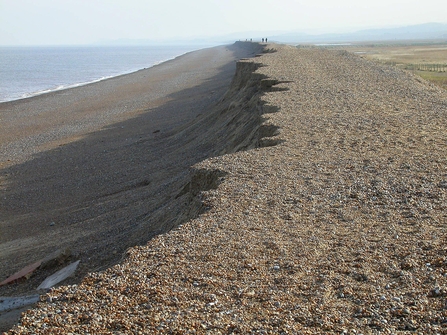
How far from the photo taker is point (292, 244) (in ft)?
18.7

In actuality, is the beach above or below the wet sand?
above

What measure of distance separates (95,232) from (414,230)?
20.4 feet

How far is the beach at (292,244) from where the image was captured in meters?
4.29

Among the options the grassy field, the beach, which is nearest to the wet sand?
the beach

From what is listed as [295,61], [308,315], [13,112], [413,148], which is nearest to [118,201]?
[413,148]

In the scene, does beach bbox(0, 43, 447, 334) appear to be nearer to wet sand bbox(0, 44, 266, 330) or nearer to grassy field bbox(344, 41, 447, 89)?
wet sand bbox(0, 44, 266, 330)

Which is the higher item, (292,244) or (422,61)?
(292,244)

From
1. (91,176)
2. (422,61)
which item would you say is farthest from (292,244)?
(422,61)

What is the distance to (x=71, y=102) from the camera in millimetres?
→ 34812

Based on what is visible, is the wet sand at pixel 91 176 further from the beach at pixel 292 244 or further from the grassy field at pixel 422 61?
the grassy field at pixel 422 61

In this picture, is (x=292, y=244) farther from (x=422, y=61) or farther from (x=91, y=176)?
(x=422, y=61)

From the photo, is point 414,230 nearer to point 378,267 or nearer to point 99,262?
point 378,267

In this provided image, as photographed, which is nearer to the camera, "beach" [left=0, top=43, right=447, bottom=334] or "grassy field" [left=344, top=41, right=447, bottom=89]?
"beach" [left=0, top=43, right=447, bottom=334]

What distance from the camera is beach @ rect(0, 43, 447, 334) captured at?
14.1 feet
